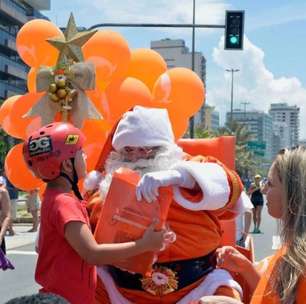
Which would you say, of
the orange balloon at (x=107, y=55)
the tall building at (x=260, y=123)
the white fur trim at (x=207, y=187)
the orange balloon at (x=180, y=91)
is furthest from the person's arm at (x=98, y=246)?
the tall building at (x=260, y=123)

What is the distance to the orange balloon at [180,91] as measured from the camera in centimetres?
407

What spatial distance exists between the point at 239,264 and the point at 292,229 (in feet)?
2.70

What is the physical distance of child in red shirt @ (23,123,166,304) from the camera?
2.51 metres

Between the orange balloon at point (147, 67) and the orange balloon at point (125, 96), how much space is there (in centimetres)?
13

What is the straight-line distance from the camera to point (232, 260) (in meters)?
2.76

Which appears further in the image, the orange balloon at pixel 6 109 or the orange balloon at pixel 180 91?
the orange balloon at pixel 6 109

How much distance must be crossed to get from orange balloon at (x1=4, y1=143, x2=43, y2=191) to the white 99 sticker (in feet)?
4.67

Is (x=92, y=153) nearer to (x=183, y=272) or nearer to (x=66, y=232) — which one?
(x=183, y=272)

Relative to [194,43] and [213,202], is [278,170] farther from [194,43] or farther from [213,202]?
[194,43]

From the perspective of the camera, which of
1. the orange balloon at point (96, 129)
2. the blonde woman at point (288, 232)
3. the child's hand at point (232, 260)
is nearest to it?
the blonde woman at point (288, 232)

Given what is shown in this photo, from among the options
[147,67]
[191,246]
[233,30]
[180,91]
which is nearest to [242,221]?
[180,91]

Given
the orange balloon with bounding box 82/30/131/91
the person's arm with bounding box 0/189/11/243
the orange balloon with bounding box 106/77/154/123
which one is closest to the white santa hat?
the orange balloon with bounding box 106/77/154/123

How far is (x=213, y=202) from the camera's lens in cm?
282

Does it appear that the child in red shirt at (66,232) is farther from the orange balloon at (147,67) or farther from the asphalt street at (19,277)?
the asphalt street at (19,277)
